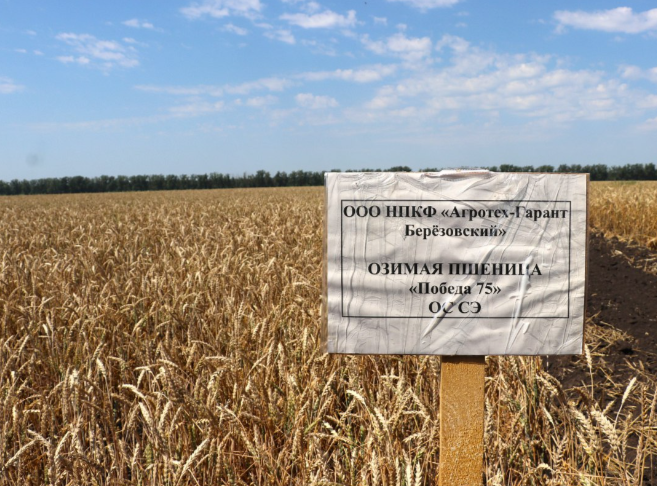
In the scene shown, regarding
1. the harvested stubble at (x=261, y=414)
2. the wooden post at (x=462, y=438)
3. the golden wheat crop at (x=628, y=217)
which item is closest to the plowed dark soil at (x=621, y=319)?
the harvested stubble at (x=261, y=414)

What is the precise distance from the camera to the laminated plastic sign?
1417 mm

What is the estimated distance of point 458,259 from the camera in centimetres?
142

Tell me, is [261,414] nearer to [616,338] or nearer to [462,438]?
[462,438]

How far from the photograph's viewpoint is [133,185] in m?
71.7

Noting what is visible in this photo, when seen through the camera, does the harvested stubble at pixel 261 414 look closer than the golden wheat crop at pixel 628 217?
Yes

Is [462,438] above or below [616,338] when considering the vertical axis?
above

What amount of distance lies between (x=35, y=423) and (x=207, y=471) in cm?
101

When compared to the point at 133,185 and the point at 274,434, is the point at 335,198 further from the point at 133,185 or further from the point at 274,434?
the point at 133,185

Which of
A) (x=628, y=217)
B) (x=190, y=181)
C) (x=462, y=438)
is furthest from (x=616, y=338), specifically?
(x=190, y=181)

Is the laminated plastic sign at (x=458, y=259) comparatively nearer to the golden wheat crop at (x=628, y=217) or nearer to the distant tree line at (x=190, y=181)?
Result: the golden wheat crop at (x=628, y=217)

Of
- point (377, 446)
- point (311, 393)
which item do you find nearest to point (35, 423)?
point (311, 393)

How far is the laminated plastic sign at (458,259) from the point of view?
142 cm

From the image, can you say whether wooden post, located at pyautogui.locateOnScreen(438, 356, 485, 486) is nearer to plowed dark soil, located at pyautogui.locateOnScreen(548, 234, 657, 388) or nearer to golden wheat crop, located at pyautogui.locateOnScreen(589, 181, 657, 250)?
plowed dark soil, located at pyautogui.locateOnScreen(548, 234, 657, 388)

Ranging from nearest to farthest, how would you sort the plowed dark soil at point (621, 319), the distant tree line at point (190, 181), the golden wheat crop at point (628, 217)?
the plowed dark soil at point (621, 319) < the golden wheat crop at point (628, 217) < the distant tree line at point (190, 181)
